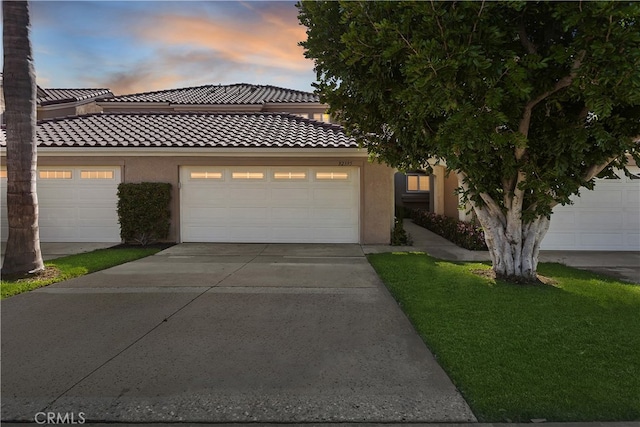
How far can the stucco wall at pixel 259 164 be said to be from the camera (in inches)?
419

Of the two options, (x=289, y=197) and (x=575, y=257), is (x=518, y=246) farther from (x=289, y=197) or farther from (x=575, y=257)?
(x=289, y=197)

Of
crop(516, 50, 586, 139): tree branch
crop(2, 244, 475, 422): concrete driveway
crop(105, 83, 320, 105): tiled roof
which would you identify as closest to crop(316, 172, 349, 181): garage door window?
crop(2, 244, 475, 422): concrete driveway

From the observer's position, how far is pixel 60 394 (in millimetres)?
2834

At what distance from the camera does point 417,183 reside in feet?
69.2

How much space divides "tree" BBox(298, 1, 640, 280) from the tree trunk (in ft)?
0.06

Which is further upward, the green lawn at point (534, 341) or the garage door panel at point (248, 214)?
the garage door panel at point (248, 214)

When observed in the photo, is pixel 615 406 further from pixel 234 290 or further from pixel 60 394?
pixel 234 290

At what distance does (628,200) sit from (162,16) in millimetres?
13231

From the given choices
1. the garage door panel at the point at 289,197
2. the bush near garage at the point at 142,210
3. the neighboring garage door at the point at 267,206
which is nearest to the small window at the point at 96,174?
the bush near garage at the point at 142,210

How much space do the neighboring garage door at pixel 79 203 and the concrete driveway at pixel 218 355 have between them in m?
5.13

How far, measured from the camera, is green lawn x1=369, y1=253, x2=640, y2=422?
8.72 ft

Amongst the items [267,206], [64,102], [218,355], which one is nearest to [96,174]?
[267,206]

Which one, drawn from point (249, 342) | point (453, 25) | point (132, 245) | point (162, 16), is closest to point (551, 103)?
point (453, 25)

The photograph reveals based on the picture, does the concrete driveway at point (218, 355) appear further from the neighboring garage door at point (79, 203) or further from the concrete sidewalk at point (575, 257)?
the neighboring garage door at point (79, 203)
